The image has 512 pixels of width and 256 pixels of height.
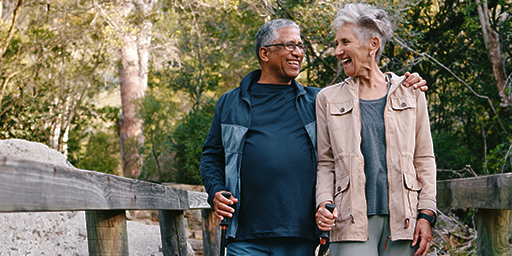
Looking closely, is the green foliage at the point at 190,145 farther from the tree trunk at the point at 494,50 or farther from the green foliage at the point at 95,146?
the tree trunk at the point at 494,50

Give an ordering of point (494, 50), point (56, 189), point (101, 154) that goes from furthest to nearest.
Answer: point (101, 154)
point (494, 50)
point (56, 189)

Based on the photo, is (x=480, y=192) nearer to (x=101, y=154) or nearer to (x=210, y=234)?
(x=210, y=234)

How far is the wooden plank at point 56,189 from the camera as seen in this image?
55.7 inches

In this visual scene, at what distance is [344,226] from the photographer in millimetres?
2367

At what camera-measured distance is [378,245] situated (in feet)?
7.79

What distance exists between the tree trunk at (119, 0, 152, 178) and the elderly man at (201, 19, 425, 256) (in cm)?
815

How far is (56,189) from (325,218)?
125cm

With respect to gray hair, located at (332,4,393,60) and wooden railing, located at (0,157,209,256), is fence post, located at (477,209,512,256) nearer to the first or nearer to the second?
gray hair, located at (332,4,393,60)

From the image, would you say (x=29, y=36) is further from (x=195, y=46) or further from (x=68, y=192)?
(x=68, y=192)

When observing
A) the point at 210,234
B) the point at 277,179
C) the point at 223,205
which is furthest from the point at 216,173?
the point at 210,234

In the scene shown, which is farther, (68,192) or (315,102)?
(315,102)

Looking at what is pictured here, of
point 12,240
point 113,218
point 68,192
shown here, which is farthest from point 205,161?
point 12,240

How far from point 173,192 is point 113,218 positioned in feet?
3.27

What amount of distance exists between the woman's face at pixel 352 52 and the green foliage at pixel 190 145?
22.2 feet
